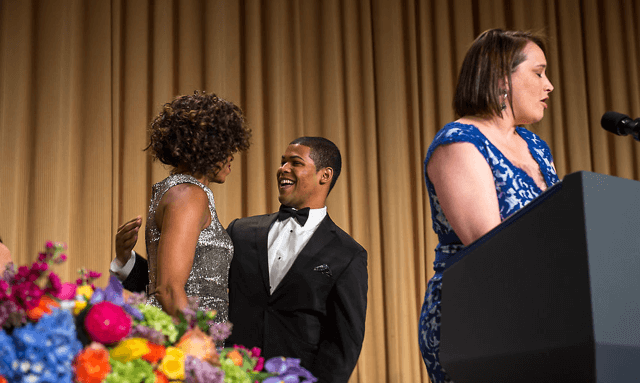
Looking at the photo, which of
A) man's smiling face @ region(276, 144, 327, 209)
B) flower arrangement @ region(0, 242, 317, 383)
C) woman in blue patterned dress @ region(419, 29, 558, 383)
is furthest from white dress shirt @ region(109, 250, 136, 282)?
flower arrangement @ region(0, 242, 317, 383)

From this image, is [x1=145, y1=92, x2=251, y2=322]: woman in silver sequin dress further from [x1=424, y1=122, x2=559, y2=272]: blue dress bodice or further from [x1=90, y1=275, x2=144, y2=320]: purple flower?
[x1=90, y1=275, x2=144, y2=320]: purple flower

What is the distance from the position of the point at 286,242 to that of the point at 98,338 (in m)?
2.09

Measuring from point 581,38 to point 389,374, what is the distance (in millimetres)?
3059

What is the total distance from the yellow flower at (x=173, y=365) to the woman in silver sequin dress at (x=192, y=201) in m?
1.04

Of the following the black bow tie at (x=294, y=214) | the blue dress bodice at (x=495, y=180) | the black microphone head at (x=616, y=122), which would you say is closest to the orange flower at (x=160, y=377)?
the blue dress bodice at (x=495, y=180)

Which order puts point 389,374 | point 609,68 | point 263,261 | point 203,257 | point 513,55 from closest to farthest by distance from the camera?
1. point 513,55
2. point 203,257
3. point 263,261
4. point 389,374
5. point 609,68

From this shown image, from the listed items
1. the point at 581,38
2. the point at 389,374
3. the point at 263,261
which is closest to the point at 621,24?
the point at 581,38

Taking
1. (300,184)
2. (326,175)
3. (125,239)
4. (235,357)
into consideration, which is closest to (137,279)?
(125,239)

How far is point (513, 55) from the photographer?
1.47 meters

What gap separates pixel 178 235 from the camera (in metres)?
1.86

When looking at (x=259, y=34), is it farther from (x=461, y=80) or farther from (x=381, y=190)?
(x=461, y=80)

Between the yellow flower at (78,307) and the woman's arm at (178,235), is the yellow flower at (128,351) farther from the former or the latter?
the woman's arm at (178,235)

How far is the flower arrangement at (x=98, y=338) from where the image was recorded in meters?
0.71

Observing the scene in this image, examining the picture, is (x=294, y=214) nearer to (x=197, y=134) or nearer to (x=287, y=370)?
(x=197, y=134)
